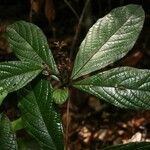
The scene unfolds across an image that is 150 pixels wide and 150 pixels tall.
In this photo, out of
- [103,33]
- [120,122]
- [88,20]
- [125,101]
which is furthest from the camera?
[120,122]

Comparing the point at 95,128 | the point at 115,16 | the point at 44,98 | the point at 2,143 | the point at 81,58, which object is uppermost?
the point at 115,16

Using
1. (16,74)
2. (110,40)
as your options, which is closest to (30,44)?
(16,74)

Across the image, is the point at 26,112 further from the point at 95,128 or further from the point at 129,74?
the point at 95,128

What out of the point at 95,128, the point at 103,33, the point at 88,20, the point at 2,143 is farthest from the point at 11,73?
the point at 95,128

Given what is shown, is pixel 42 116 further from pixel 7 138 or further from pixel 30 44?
pixel 30 44

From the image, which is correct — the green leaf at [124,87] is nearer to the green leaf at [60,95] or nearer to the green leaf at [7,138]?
the green leaf at [60,95]
